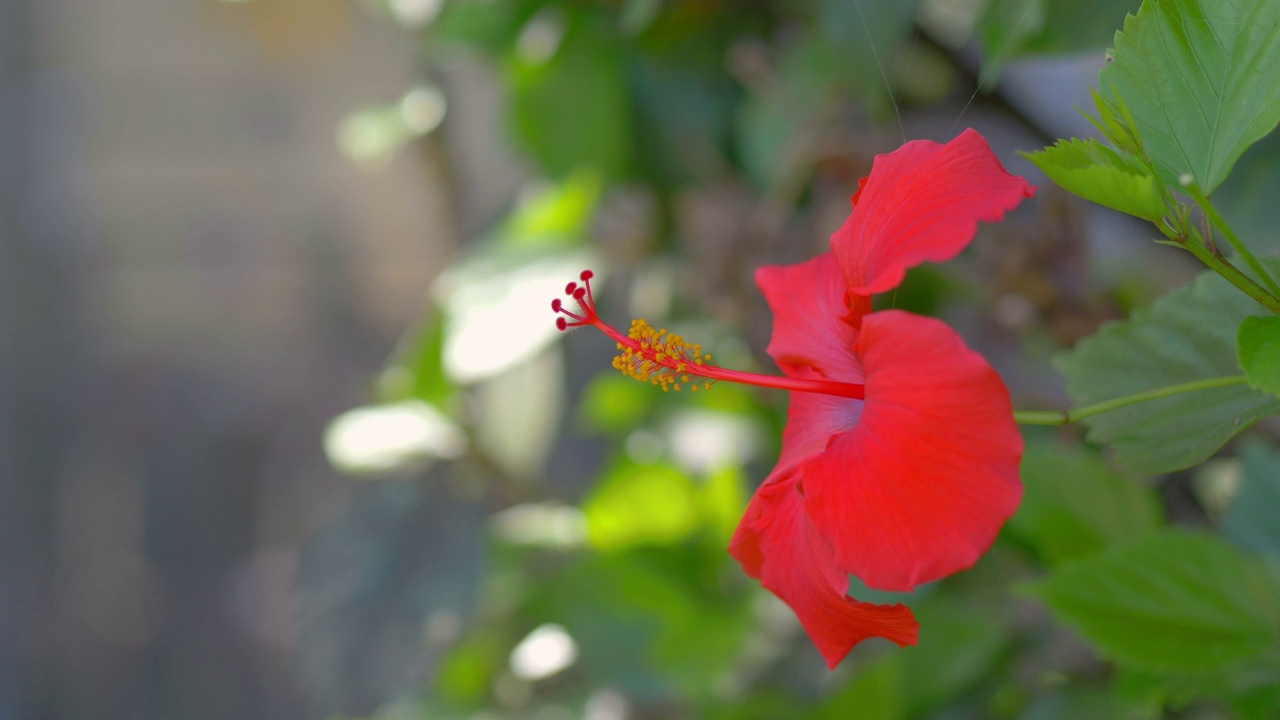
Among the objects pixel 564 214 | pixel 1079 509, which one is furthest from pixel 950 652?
pixel 564 214

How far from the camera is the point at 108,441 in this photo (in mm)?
1993

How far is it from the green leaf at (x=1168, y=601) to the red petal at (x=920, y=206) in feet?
0.84

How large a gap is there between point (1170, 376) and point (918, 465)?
157mm

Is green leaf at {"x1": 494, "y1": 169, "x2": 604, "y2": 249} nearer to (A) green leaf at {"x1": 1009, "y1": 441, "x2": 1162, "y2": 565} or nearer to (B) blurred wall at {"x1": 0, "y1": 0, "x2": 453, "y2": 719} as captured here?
(A) green leaf at {"x1": 1009, "y1": 441, "x2": 1162, "y2": 565}

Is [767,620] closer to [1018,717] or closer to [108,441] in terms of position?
[1018,717]

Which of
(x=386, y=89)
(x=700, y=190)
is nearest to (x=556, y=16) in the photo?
(x=700, y=190)

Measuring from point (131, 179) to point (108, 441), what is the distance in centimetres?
53

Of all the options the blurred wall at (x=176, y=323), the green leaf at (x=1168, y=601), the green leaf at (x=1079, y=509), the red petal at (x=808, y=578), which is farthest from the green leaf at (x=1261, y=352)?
the blurred wall at (x=176, y=323)

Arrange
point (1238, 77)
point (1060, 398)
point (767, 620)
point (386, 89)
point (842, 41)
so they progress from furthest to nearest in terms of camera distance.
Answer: point (386, 89) < point (767, 620) < point (1060, 398) < point (842, 41) < point (1238, 77)

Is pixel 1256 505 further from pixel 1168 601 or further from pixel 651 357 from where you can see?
pixel 651 357

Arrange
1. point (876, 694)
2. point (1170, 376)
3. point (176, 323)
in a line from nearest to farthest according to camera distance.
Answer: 1. point (1170, 376)
2. point (876, 694)
3. point (176, 323)

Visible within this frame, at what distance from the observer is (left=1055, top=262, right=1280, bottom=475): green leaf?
31cm

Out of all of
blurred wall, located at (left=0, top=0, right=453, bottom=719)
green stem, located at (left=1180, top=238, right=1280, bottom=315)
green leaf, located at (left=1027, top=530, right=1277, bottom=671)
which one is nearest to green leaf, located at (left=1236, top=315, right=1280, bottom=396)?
green stem, located at (left=1180, top=238, right=1280, bottom=315)

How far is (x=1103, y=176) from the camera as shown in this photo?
24cm
